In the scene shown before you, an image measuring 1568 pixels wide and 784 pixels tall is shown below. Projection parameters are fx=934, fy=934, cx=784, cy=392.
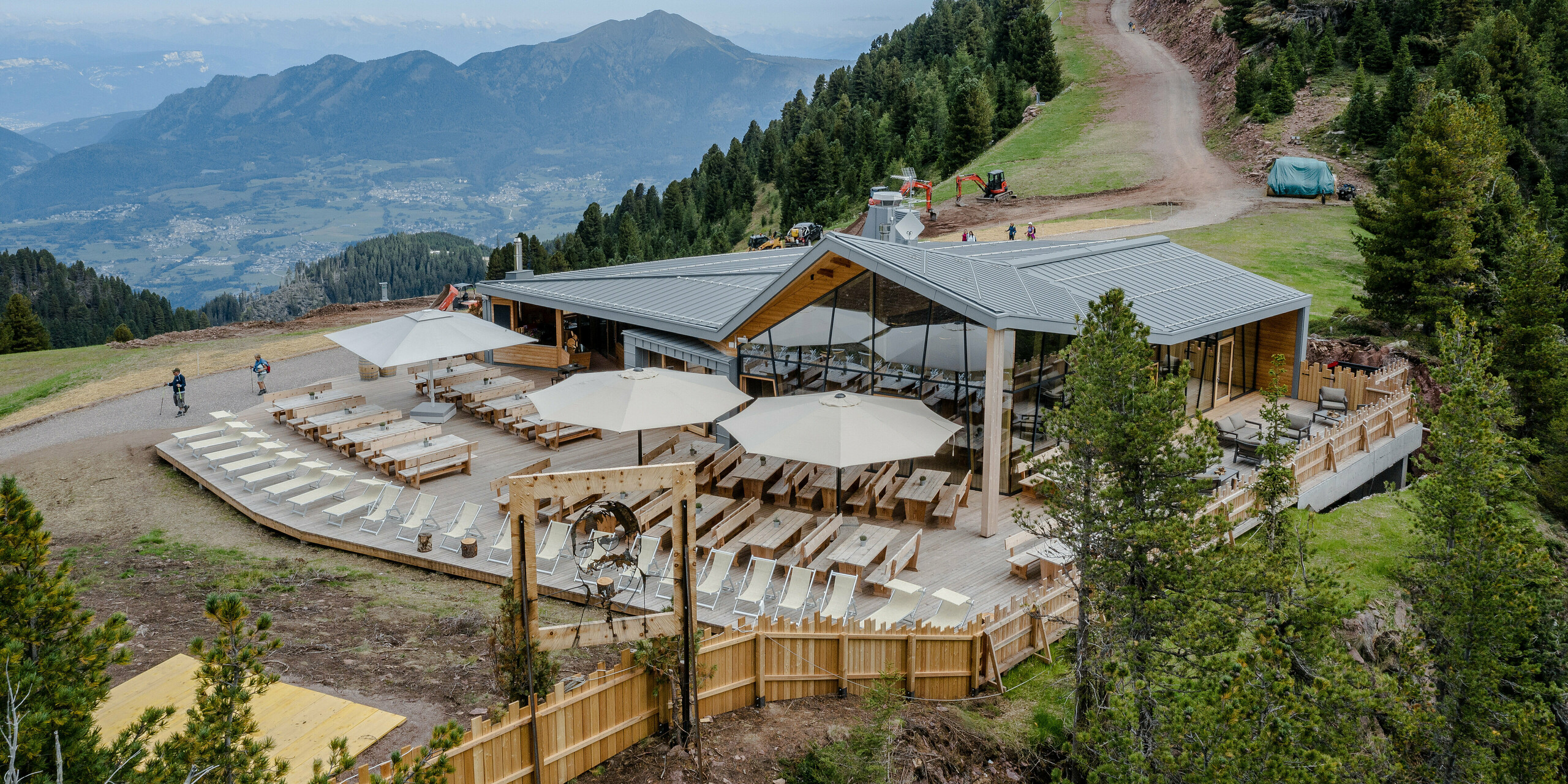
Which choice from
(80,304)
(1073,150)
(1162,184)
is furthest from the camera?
(80,304)

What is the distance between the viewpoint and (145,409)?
23.3 metres

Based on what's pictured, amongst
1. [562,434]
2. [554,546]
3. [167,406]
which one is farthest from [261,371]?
[554,546]

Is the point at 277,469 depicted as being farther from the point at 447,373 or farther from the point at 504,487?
the point at 447,373

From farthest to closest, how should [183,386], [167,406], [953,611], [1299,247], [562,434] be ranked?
[1299,247] < [167,406] < [183,386] < [562,434] < [953,611]

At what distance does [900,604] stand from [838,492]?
3.27 meters

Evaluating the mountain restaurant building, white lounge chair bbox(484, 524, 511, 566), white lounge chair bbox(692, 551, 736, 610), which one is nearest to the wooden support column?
the mountain restaurant building

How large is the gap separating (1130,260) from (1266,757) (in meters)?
15.5

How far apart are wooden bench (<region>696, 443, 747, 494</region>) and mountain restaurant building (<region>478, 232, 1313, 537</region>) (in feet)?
7.30

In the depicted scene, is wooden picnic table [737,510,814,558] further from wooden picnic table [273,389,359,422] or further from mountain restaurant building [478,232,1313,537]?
wooden picnic table [273,389,359,422]

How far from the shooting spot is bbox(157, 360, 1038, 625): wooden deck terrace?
12.6 metres

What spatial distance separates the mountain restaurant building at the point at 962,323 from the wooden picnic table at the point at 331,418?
531 cm

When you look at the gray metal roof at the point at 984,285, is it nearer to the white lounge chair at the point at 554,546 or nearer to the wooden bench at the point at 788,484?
the wooden bench at the point at 788,484

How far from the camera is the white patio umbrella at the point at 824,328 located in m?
17.0

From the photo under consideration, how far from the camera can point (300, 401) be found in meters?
→ 21.1
